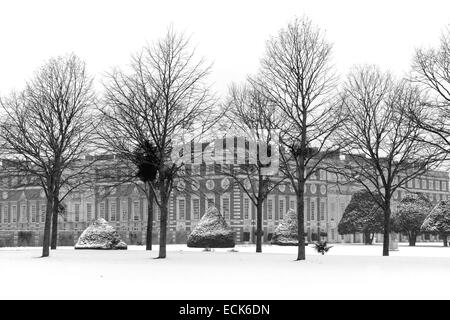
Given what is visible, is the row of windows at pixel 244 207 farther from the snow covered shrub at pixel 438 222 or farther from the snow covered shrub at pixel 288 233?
the snow covered shrub at pixel 438 222

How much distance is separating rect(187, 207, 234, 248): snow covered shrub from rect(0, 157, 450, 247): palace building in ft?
59.3

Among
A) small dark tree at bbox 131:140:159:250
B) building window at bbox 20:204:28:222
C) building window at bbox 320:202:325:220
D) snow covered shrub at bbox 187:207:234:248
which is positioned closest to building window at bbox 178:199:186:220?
building window at bbox 320:202:325:220

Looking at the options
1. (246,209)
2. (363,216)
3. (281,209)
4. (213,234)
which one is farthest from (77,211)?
(213,234)

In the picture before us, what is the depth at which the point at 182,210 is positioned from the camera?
7212 cm

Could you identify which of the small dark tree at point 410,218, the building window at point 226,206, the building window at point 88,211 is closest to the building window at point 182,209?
the building window at point 226,206

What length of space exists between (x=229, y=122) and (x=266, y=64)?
8264 millimetres

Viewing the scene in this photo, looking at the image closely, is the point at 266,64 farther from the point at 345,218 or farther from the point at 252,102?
the point at 345,218

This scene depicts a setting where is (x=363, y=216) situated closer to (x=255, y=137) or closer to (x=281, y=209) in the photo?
(x=281, y=209)

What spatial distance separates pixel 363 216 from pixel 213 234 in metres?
20.5

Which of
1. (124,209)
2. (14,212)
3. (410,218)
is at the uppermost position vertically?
(124,209)

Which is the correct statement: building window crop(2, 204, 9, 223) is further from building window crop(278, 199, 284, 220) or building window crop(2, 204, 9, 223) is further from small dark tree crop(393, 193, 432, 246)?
small dark tree crop(393, 193, 432, 246)

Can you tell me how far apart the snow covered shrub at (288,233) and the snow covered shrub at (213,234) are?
28.5ft

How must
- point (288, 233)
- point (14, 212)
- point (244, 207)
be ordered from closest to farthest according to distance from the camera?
point (288, 233) < point (244, 207) < point (14, 212)

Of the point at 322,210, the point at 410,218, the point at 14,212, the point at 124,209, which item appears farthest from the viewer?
the point at 14,212
